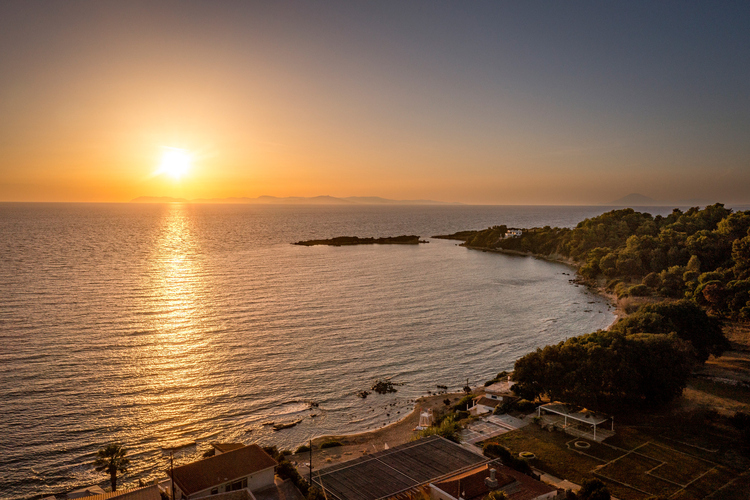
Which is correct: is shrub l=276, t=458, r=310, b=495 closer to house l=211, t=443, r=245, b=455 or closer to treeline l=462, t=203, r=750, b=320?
house l=211, t=443, r=245, b=455

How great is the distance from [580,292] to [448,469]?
7720cm

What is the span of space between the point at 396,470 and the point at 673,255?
92605 mm

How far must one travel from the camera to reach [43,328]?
5766 cm

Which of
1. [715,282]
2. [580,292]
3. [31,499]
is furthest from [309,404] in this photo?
[580,292]

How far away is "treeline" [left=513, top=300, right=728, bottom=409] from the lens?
36.7 m

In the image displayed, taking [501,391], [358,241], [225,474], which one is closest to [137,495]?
[225,474]

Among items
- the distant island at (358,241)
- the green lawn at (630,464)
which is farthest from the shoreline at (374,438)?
the distant island at (358,241)

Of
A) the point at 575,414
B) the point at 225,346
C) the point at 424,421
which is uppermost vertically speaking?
the point at 575,414

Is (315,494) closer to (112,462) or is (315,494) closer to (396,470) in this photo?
(396,470)

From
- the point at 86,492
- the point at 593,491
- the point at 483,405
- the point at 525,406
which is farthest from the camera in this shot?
the point at 483,405

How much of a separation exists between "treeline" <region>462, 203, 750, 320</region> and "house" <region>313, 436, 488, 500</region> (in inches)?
2138

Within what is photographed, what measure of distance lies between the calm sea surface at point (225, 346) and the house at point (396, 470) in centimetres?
971

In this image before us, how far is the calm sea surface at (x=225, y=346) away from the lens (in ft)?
119

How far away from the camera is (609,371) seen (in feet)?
121
